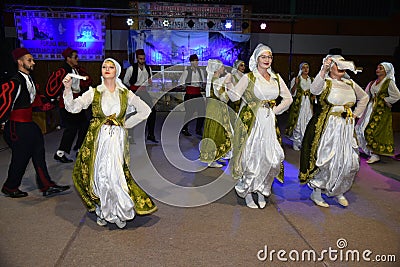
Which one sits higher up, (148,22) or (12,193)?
(148,22)

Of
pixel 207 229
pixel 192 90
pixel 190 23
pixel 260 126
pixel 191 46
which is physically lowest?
pixel 207 229

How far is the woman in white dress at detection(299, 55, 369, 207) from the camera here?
13.4 feet

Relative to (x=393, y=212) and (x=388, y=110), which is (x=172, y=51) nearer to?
(x=388, y=110)

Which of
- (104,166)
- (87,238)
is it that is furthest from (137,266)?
(104,166)

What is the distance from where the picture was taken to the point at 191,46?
12.5 meters

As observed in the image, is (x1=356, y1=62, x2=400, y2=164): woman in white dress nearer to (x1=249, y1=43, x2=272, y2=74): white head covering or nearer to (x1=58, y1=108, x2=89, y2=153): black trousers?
(x1=249, y1=43, x2=272, y2=74): white head covering

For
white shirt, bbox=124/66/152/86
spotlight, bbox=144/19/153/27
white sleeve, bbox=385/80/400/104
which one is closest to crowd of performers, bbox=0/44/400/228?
white sleeve, bbox=385/80/400/104

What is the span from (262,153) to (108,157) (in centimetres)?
156

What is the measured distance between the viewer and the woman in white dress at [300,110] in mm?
6992

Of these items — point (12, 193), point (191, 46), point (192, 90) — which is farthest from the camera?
point (191, 46)

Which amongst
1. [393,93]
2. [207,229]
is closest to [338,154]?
[207,229]

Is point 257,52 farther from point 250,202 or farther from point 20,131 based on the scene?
point 20,131

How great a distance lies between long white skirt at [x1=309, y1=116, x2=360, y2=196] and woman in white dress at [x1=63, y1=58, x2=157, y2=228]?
73.4 inches

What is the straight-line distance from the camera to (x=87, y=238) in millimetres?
3408
